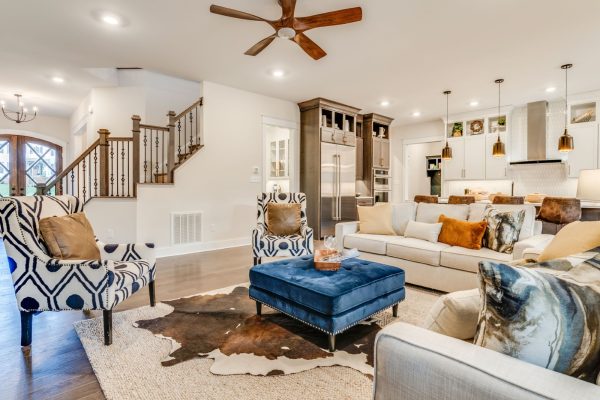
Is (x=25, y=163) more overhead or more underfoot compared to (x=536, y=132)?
more underfoot

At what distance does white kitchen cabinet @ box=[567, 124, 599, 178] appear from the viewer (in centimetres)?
554

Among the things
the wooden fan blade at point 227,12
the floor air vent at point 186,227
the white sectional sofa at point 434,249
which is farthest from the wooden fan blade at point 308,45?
the floor air vent at point 186,227

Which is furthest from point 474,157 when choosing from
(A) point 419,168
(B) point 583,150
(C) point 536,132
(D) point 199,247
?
(D) point 199,247

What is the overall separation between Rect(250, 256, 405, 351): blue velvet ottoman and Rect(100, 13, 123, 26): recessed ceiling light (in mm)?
3055

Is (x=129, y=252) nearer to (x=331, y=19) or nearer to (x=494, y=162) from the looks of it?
(x=331, y=19)

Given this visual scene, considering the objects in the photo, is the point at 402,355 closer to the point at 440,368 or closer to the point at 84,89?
the point at 440,368

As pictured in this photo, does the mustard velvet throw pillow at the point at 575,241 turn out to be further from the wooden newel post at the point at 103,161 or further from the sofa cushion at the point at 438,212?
the wooden newel post at the point at 103,161

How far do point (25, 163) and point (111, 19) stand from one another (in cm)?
689

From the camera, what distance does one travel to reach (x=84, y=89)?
590 cm

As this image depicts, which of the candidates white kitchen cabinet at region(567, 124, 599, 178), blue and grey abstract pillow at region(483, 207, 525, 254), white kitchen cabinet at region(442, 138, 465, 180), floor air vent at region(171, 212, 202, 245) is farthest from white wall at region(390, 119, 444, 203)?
floor air vent at region(171, 212, 202, 245)

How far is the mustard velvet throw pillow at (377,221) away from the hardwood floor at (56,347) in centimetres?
166

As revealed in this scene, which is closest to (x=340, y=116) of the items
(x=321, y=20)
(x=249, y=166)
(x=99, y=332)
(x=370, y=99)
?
(x=370, y=99)

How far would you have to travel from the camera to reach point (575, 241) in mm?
1409

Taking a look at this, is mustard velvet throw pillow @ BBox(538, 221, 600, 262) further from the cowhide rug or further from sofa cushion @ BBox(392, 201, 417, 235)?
sofa cushion @ BBox(392, 201, 417, 235)
